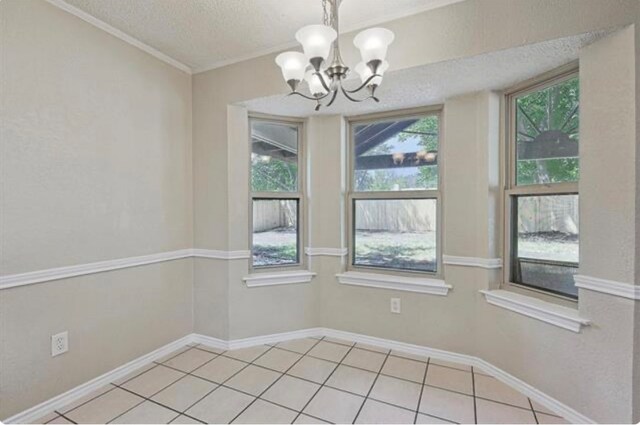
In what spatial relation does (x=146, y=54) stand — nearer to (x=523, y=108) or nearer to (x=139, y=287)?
(x=139, y=287)

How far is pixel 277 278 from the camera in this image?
2740 millimetres

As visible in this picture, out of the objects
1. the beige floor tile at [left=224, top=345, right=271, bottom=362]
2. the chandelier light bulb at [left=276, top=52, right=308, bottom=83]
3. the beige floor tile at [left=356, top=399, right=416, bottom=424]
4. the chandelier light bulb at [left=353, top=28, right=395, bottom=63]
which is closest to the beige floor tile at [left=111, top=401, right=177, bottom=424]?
the beige floor tile at [left=224, top=345, right=271, bottom=362]

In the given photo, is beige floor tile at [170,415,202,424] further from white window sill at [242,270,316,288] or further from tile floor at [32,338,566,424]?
white window sill at [242,270,316,288]

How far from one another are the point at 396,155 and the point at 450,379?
1792mm

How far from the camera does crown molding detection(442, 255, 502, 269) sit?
7.35 ft

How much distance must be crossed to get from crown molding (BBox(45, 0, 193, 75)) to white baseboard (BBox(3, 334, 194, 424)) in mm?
2328

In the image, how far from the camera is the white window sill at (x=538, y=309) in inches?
67.2

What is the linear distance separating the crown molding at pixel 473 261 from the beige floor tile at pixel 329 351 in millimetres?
A: 1118

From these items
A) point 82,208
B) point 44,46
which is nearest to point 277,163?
point 82,208

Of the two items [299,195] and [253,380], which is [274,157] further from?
[253,380]

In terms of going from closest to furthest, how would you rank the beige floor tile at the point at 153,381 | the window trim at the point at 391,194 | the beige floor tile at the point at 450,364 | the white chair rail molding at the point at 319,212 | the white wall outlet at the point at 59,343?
the white chair rail molding at the point at 319,212, the white wall outlet at the point at 59,343, the beige floor tile at the point at 153,381, the beige floor tile at the point at 450,364, the window trim at the point at 391,194

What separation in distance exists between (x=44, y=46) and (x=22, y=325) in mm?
1585

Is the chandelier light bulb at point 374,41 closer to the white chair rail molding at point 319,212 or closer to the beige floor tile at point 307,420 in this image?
the white chair rail molding at point 319,212

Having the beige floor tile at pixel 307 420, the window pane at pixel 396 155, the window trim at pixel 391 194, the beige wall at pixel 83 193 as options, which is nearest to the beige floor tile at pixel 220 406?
the beige floor tile at pixel 307 420
